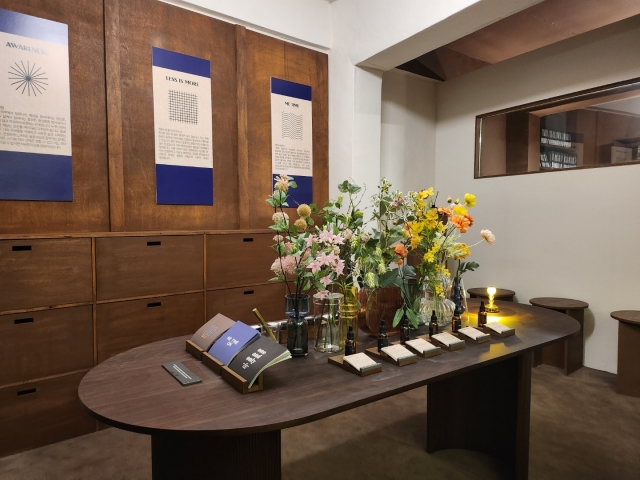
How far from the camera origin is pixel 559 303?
3174mm

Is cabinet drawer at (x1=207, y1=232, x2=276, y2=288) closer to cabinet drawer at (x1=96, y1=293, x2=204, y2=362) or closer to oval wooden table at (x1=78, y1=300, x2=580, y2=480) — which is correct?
cabinet drawer at (x1=96, y1=293, x2=204, y2=362)

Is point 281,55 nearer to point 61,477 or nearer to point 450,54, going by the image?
point 450,54

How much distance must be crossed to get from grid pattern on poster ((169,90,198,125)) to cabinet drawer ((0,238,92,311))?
Answer: 1.04 meters

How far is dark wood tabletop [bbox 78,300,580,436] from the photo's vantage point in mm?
960

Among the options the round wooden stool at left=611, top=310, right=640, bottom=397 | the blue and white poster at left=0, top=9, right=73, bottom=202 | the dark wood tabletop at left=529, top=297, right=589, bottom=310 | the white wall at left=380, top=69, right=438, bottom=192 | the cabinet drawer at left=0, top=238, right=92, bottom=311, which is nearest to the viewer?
the cabinet drawer at left=0, top=238, right=92, bottom=311

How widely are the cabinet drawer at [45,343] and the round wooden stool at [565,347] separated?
9.96 ft

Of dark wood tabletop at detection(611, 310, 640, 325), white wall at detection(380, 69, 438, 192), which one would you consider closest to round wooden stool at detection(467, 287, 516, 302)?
dark wood tabletop at detection(611, 310, 640, 325)

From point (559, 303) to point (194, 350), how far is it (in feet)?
9.33

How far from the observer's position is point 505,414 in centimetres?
189

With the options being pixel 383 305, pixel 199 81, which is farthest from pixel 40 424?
pixel 199 81

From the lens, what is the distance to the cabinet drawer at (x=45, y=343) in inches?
84.2

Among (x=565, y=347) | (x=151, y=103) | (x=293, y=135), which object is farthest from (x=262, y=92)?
(x=565, y=347)

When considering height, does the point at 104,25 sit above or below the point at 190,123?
above

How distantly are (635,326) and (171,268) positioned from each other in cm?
300
